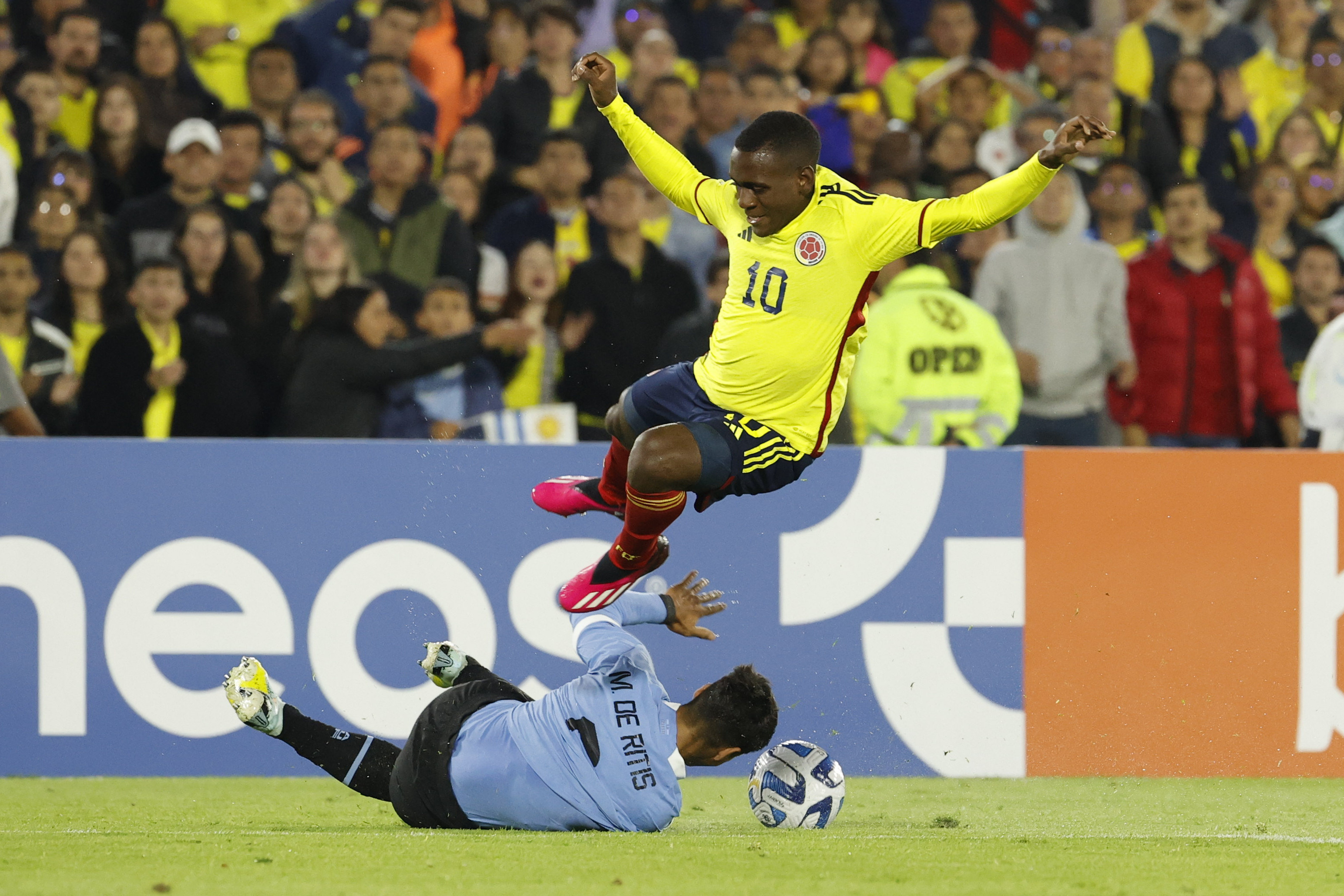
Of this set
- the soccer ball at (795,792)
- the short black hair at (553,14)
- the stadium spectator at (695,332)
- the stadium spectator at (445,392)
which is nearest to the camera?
the soccer ball at (795,792)

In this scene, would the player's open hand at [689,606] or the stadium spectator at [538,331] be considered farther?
the stadium spectator at [538,331]

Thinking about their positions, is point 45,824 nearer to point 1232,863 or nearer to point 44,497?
point 44,497

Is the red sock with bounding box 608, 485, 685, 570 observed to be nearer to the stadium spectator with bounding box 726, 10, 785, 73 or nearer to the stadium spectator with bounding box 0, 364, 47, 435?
the stadium spectator with bounding box 0, 364, 47, 435

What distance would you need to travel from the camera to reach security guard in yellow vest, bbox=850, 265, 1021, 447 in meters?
8.33

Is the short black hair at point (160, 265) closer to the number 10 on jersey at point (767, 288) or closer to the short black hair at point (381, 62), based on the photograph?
the short black hair at point (381, 62)

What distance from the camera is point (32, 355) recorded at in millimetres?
8438

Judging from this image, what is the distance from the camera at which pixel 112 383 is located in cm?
840

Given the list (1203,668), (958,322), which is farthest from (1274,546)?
(958,322)

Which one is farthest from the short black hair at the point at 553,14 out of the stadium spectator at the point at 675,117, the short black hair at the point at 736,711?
the short black hair at the point at 736,711

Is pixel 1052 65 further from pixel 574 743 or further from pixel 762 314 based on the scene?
pixel 574 743

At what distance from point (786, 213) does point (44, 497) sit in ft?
12.7

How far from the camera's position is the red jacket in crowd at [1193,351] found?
9297mm

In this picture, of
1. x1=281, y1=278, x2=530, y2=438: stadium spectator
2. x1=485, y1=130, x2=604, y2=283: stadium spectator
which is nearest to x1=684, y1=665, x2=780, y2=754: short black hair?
x1=281, y1=278, x2=530, y2=438: stadium spectator

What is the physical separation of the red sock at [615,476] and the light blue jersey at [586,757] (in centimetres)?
85
